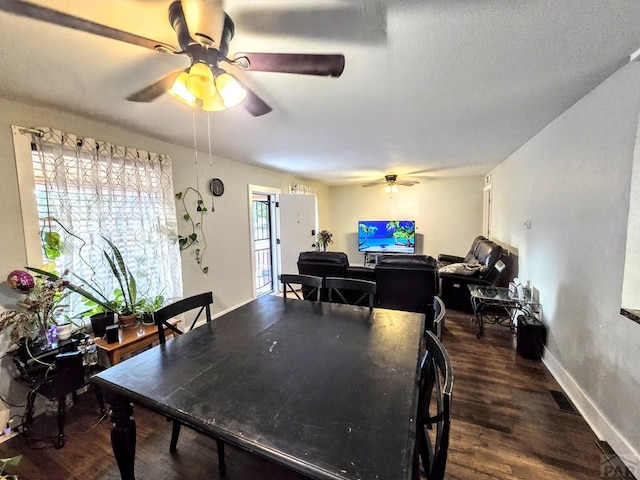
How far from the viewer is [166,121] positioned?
7.80 ft

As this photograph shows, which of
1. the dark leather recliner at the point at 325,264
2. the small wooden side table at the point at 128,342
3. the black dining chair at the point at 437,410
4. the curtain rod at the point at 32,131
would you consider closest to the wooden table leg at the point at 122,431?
the small wooden side table at the point at 128,342

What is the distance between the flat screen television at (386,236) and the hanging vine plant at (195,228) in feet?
14.4

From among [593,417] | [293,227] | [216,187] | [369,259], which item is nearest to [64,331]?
[216,187]

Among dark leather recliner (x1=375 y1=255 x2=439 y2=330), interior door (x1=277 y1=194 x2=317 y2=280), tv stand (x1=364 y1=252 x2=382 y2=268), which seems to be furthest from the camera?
tv stand (x1=364 y1=252 x2=382 y2=268)

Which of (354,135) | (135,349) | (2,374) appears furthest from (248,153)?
(2,374)

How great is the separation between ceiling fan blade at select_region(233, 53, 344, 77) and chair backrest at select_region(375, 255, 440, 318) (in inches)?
95.3

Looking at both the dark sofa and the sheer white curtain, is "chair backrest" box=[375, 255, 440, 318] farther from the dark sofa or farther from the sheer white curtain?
the sheer white curtain

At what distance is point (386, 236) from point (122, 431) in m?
6.25

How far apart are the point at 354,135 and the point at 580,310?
7.86 feet

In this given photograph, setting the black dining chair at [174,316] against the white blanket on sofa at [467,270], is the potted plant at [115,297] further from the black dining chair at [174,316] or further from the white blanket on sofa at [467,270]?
the white blanket on sofa at [467,270]

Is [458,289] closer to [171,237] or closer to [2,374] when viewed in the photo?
[171,237]

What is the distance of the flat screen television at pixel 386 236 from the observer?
657 cm

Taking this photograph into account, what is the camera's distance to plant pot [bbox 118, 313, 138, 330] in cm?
224

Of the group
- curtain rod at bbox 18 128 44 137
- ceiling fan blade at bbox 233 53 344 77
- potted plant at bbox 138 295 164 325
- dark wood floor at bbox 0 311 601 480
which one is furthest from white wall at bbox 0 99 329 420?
ceiling fan blade at bbox 233 53 344 77
